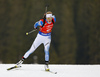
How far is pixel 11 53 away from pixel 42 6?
5.76 meters

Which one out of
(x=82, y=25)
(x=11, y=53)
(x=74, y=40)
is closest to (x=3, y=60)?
(x=11, y=53)

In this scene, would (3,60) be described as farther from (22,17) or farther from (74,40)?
(74,40)

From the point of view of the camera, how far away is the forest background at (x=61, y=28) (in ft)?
61.9

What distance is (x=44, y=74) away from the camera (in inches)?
A: 173

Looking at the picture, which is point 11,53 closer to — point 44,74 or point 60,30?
point 60,30

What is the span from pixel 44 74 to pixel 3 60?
15.5 metres

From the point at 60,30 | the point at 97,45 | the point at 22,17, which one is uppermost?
the point at 22,17

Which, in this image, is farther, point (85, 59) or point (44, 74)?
point (85, 59)

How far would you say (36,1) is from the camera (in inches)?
759

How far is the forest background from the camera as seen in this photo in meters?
18.9

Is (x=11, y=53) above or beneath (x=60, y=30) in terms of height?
beneath

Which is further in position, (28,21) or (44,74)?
(28,21)

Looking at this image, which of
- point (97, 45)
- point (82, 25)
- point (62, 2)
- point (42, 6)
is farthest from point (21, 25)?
point (97, 45)

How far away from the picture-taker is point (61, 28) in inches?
766
